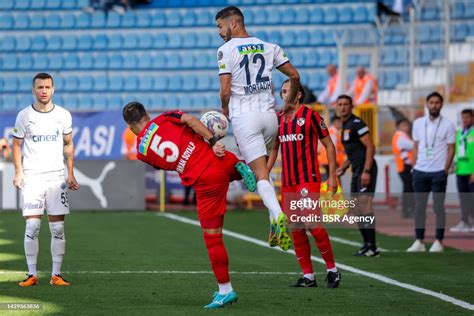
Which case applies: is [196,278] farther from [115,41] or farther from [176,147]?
[115,41]

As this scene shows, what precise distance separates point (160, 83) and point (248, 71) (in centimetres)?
2186

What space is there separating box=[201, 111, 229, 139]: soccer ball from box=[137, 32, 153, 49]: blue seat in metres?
23.0

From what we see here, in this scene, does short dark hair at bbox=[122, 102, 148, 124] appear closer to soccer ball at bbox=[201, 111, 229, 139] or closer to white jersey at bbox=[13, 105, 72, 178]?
soccer ball at bbox=[201, 111, 229, 139]

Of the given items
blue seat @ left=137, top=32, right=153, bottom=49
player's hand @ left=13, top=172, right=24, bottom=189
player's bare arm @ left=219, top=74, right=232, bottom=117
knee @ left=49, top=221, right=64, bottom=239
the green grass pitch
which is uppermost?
blue seat @ left=137, top=32, right=153, bottom=49

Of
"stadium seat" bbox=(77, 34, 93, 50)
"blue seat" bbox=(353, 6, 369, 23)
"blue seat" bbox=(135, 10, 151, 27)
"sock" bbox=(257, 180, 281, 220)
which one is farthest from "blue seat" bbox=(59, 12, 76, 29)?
"sock" bbox=(257, 180, 281, 220)

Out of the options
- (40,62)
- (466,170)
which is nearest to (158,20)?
(40,62)

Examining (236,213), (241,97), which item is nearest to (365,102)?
(236,213)

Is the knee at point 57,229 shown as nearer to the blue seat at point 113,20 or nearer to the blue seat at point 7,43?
the blue seat at point 113,20

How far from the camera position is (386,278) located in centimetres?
1055

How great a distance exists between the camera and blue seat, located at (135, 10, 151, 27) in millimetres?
31445

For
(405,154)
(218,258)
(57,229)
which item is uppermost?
(405,154)

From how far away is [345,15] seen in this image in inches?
1193

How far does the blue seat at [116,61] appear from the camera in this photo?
30.9 metres

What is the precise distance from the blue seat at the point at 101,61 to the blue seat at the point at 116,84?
1.64ft
